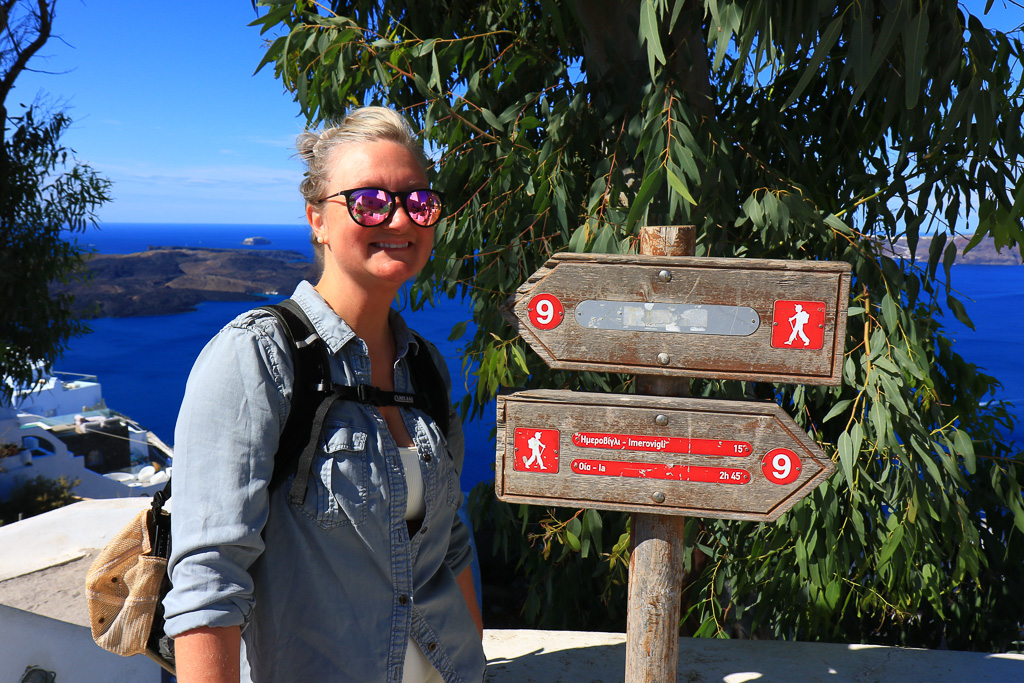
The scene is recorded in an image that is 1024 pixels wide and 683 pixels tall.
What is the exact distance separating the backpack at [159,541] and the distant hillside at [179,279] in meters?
28.4

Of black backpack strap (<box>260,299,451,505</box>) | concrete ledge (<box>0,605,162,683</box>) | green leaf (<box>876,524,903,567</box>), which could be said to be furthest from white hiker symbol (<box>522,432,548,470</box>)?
concrete ledge (<box>0,605,162,683</box>)

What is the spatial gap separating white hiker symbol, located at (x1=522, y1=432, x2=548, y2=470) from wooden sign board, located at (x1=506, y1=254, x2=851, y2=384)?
0.11 metres

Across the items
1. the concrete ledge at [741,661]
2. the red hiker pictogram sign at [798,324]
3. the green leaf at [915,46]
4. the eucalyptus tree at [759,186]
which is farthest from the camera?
the concrete ledge at [741,661]

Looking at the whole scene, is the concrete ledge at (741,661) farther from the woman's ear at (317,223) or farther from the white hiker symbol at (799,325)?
the woman's ear at (317,223)

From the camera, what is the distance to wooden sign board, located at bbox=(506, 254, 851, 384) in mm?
942

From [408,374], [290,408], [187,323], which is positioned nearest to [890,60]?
[408,374]

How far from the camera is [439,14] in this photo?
89.0 inches

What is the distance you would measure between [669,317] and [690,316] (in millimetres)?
28

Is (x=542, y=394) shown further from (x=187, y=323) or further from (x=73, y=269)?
(x=187, y=323)

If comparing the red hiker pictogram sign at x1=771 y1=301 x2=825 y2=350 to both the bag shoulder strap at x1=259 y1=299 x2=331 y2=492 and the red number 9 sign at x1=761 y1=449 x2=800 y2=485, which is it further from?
the bag shoulder strap at x1=259 y1=299 x2=331 y2=492

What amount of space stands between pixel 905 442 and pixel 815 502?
0.25m

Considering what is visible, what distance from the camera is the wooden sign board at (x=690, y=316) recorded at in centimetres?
94

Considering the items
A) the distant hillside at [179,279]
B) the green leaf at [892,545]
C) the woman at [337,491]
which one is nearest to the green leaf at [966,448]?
the green leaf at [892,545]

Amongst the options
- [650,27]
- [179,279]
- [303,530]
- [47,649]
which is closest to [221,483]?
[303,530]
